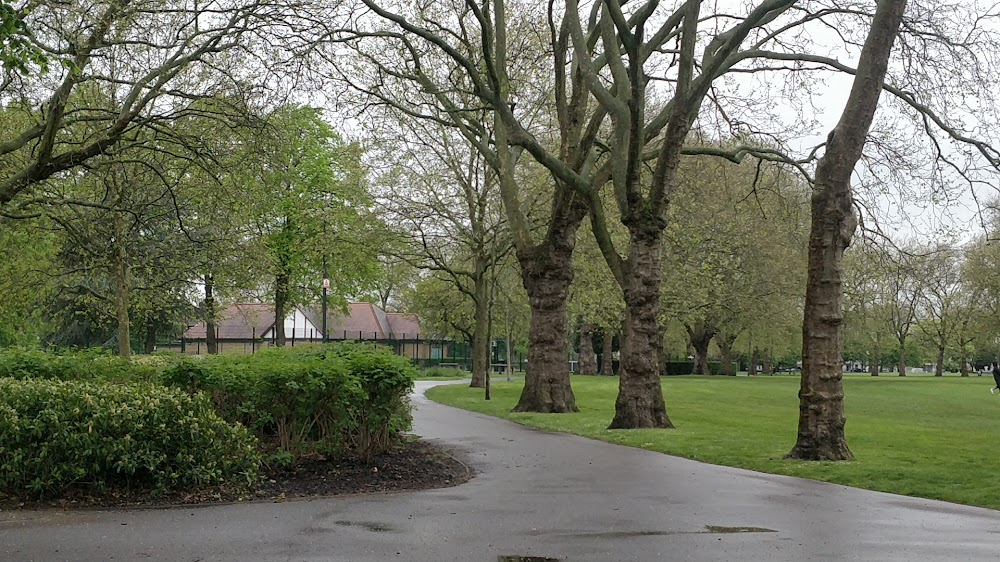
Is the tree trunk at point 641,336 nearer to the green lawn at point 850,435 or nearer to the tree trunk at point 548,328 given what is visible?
the green lawn at point 850,435

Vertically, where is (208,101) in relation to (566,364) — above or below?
above

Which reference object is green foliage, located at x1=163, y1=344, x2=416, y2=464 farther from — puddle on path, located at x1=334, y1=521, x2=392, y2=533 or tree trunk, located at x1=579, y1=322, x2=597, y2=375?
tree trunk, located at x1=579, y1=322, x2=597, y2=375

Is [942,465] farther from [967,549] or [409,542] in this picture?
[409,542]

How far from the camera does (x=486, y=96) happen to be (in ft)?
64.6

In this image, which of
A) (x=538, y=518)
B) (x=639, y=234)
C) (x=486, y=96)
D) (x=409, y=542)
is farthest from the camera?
(x=486, y=96)

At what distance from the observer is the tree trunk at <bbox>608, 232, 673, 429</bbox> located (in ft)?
57.1

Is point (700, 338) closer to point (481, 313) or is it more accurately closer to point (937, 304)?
point (937, 304)

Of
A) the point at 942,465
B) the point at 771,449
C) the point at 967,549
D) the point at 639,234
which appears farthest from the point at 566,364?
the point at 967,549

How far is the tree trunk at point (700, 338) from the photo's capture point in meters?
61.5

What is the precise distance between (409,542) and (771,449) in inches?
354

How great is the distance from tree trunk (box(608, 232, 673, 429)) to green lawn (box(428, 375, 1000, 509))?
24.9 inches

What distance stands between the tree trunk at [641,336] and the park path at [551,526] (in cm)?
667

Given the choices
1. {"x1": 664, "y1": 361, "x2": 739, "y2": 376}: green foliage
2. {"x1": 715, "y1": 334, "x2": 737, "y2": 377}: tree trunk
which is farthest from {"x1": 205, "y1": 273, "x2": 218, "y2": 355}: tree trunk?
{"x1": 664, "y1": 361, "x2": 739, "y2": 376}: green foliage

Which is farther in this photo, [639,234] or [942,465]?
[639,234]
